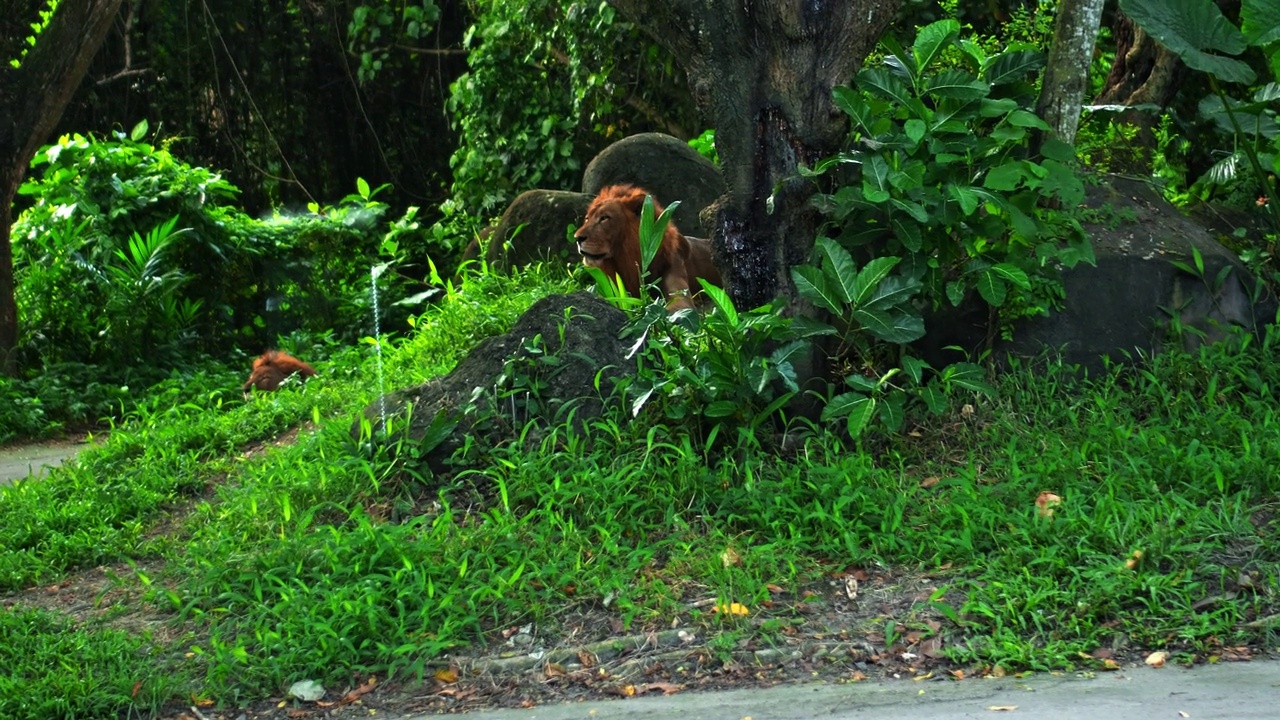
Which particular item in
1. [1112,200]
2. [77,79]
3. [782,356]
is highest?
[77,79]

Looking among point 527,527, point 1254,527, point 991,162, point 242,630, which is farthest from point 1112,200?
point 242,630

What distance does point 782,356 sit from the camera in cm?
530

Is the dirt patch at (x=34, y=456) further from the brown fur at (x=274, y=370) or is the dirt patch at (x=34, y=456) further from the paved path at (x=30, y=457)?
the brown fur at (x=274, y=370)

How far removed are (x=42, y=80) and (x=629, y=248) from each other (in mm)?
4166

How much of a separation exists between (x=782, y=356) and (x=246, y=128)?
1064cm

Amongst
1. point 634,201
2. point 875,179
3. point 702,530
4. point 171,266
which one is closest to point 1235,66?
point 875,179

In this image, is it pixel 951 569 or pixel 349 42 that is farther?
pixel 349 42

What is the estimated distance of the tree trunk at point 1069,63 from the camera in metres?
5.91

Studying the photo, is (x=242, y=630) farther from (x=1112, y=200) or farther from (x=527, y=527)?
(x=1112, y=200)

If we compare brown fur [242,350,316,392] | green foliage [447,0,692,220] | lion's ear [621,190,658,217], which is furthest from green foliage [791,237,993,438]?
green foliage [447,0,692,220]

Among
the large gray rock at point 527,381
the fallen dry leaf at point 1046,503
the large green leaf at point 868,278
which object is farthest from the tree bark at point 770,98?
the fallen dry leaf at point 1046,503

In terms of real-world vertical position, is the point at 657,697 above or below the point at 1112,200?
below

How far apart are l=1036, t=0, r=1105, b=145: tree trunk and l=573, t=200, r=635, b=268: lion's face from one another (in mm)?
2635

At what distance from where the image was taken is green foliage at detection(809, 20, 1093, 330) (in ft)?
17.9
